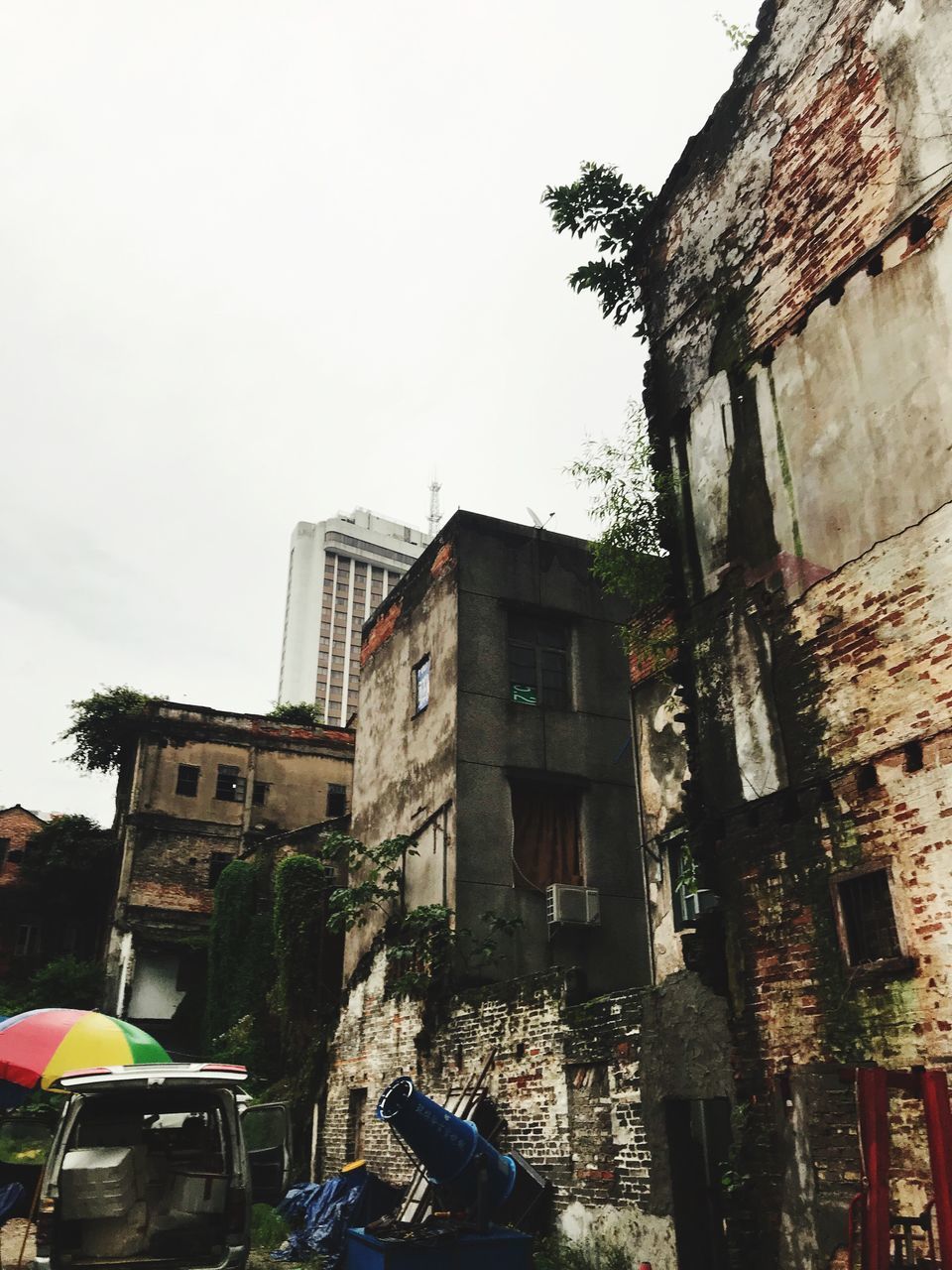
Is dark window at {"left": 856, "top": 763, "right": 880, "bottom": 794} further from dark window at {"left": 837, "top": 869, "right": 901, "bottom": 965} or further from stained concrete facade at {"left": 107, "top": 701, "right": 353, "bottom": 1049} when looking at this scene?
stained concrete facade at {"left": 107, "top": 701, "right": 353, "bottom": 1049}

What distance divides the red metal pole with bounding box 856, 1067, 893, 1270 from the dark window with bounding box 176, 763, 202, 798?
90.8 ft

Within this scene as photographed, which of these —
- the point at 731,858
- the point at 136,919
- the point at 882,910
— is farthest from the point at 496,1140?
the point at 136,919

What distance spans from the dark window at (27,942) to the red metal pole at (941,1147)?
3303 cm

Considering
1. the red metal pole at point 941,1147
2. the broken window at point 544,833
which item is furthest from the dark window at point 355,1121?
the red metal pole at point 941,1147

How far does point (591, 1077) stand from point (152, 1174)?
4119 millimetres

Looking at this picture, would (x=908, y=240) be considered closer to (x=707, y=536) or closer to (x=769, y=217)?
(x=769, y=217)

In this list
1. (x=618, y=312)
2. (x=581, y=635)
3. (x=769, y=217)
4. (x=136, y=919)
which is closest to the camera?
(x=769, y=217)

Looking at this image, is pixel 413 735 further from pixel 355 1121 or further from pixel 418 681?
pixel 355 1121

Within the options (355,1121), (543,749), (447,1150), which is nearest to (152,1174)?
(447,1150)

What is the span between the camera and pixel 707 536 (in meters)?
8.49

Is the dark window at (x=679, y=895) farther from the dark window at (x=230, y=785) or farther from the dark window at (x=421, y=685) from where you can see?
the dark window at (x=230, y=785)

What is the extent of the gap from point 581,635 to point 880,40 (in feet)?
32.2

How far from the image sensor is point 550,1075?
1006 centimetres

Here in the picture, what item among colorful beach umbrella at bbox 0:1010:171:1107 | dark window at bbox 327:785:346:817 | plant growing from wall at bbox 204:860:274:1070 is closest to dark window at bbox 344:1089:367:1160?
colorful beach umbrella at bbox 0:1010:171:1107
